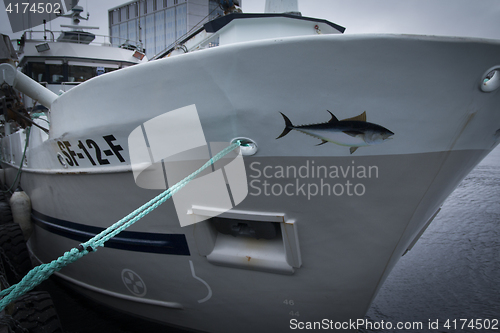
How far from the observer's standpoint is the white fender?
4.58 metres

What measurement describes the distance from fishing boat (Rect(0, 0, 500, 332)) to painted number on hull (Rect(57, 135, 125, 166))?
0.01 m

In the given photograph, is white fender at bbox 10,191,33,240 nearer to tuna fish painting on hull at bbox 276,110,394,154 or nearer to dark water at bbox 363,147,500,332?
tuna fish painting on hull at bbox 276,110,394,154

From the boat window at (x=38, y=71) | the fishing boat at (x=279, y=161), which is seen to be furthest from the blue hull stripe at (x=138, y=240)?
the boat window at (x=38, y=71)

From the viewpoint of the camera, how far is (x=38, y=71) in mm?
6609

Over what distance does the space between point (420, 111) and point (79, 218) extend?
301cm

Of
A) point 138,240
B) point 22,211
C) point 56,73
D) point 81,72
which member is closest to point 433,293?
point 138,240

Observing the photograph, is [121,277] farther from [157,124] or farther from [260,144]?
[260,144]

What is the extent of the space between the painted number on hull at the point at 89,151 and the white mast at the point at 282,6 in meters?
3.41

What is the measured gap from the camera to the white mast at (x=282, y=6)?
470 cm

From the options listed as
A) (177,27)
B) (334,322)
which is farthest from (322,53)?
(177,27)

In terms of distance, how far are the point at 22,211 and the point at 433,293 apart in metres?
5.73

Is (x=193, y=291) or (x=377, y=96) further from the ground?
(x=377, y=96)

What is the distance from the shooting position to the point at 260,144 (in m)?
2.02

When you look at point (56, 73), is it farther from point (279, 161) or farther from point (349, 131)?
point (349, 131)
